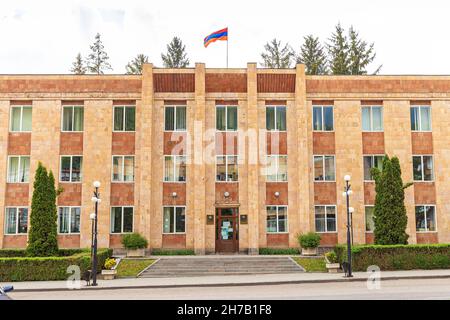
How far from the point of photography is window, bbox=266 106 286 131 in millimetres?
35938

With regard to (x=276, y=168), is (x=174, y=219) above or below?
below

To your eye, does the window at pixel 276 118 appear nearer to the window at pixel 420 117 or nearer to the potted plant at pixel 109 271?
the window at pixel 420 117

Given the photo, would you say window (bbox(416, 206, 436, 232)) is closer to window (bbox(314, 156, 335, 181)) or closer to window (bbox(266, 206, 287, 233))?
window (bbox(314, 156, 335, 181))

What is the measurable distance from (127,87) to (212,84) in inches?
254

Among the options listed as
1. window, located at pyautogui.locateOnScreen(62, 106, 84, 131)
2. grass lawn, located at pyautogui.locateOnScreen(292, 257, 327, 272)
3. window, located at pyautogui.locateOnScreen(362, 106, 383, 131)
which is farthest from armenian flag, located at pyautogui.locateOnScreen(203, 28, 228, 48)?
grass lawn, located at pyautogui.locateOnScreen(292, 257, 327, 272)

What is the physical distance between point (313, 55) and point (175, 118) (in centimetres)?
3046

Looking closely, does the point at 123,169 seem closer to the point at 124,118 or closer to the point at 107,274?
the point at 124,118

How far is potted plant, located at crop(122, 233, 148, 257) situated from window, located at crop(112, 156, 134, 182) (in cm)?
446

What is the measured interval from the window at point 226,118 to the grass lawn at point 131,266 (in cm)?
1141

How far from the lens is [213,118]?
117 ft

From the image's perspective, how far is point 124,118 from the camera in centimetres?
3566

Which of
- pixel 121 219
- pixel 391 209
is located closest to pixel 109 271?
pixel 121 219

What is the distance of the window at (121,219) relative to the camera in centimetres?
3453
